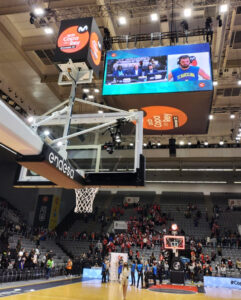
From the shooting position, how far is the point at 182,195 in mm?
30391

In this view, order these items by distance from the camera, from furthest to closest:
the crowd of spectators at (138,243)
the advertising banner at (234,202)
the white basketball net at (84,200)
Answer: the advertising banner at (234,202) → the crowd of spectators at (138,243) → the white basketball net at (84,200)

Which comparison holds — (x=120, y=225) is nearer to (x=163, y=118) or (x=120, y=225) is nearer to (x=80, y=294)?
(x=80, y=294)

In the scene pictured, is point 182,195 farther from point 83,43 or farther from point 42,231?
point 83,43

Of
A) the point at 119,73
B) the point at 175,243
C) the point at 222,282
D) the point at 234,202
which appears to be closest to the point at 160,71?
the point at 119,73

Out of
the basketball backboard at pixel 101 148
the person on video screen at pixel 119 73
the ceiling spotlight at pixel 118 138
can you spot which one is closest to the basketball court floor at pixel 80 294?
the basketball backboard at pixel 101 148

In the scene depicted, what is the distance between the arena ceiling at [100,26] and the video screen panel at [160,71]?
2589 millimetres

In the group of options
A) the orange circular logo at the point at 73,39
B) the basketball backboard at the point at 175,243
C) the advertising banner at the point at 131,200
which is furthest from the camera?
the advertising banner at the point at 131,200

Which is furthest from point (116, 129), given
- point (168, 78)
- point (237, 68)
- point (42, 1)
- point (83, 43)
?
point (237, 68)

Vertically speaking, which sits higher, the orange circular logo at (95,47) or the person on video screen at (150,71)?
the person on video screen at (150,71)

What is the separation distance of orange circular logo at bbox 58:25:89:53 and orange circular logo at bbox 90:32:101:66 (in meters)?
0.14

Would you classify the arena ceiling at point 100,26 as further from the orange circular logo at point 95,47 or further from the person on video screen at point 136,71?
the orange circular logo at point 95,47

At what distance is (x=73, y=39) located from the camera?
6.00 m

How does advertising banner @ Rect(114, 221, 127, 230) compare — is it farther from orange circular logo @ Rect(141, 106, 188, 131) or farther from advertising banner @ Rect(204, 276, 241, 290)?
orange circular logo @ Rect(141, 106, 188, 131)

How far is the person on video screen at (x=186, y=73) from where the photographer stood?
25.1 feet
